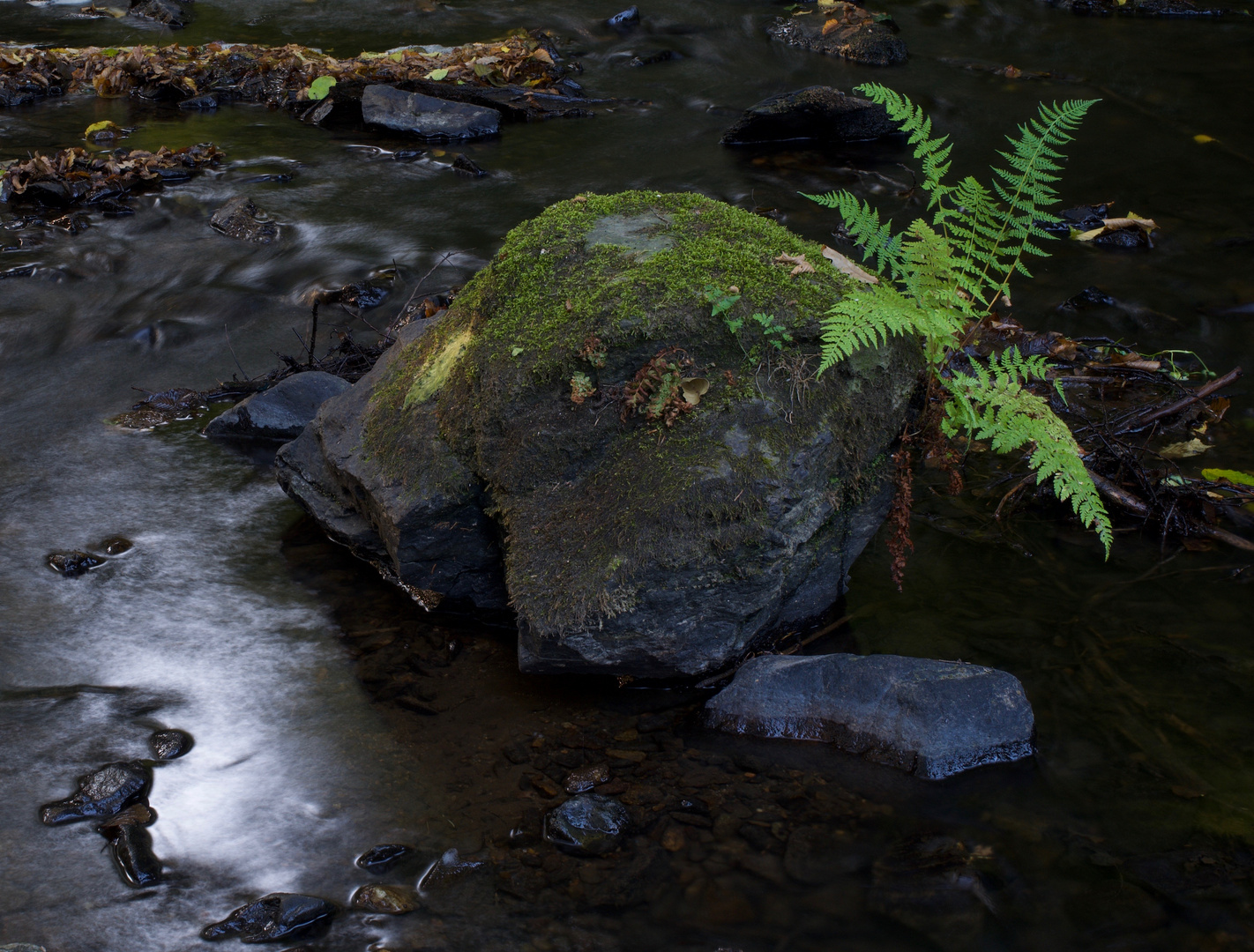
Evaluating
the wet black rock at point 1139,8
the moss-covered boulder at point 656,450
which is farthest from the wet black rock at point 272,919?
the wet black rock at point 1139,8

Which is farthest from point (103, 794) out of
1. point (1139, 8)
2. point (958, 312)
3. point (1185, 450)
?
point (1139, 8)

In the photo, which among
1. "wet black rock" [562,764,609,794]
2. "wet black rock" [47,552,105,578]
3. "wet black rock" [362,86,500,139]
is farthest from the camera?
"wet black rock" [362,86,500,139]

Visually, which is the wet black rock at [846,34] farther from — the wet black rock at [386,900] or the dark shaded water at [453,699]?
the wet black rock at [386,900]

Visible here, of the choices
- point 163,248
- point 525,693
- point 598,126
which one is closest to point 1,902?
point 525,693

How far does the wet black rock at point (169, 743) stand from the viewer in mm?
3596

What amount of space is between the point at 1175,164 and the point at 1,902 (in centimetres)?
1174

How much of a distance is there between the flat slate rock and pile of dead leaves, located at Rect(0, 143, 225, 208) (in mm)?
9029

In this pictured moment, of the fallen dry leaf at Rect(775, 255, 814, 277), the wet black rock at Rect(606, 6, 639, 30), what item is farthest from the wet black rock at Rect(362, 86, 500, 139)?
the fallen dry leaf at Rect(775, 255, 814, 277)

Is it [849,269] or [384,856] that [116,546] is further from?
[849,269]

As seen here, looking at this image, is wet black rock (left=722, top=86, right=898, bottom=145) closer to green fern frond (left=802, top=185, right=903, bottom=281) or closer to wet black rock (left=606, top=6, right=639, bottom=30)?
wet black rock (left=606, top=6, right=639, bottom=30)

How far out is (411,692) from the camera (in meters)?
3.87

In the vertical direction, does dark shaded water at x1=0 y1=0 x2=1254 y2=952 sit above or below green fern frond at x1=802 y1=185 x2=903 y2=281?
below

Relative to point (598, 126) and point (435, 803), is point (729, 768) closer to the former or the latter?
point (435, 803)

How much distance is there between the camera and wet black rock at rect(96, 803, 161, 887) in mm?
3061
